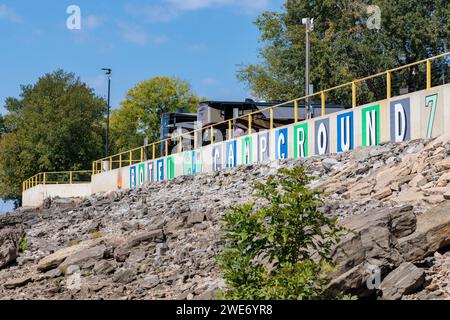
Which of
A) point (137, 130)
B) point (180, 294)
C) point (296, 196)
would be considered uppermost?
point (137, 130)

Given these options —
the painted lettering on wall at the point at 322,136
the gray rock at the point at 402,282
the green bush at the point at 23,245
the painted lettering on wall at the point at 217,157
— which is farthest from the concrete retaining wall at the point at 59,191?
the gray rock at the point at 402,282

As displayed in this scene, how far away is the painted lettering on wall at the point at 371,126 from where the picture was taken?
2231cm

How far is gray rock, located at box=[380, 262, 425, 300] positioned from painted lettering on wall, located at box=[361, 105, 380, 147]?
11325 mm

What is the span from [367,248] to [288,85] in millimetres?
49350

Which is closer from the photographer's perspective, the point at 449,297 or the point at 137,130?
the point at 449,297

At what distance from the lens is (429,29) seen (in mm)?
52062

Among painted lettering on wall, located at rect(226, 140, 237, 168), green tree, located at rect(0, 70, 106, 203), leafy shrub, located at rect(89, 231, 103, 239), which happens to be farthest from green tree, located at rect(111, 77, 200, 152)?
leafy shrub, located at rect(89, 231, 103, 239)

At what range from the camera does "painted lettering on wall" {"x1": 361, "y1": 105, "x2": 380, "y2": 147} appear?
878 inches

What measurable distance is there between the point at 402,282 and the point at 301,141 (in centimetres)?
1548

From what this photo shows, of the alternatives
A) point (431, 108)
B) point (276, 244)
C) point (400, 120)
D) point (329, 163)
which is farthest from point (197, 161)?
point (276, 244)

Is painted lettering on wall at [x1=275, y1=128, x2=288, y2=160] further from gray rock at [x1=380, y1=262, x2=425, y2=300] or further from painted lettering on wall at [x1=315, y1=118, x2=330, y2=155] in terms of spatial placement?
gray rock at [x1=380, y1=262, x2=425, y2=300]

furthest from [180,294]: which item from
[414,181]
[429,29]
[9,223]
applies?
[429,29]

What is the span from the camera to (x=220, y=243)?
1578 centimetres
